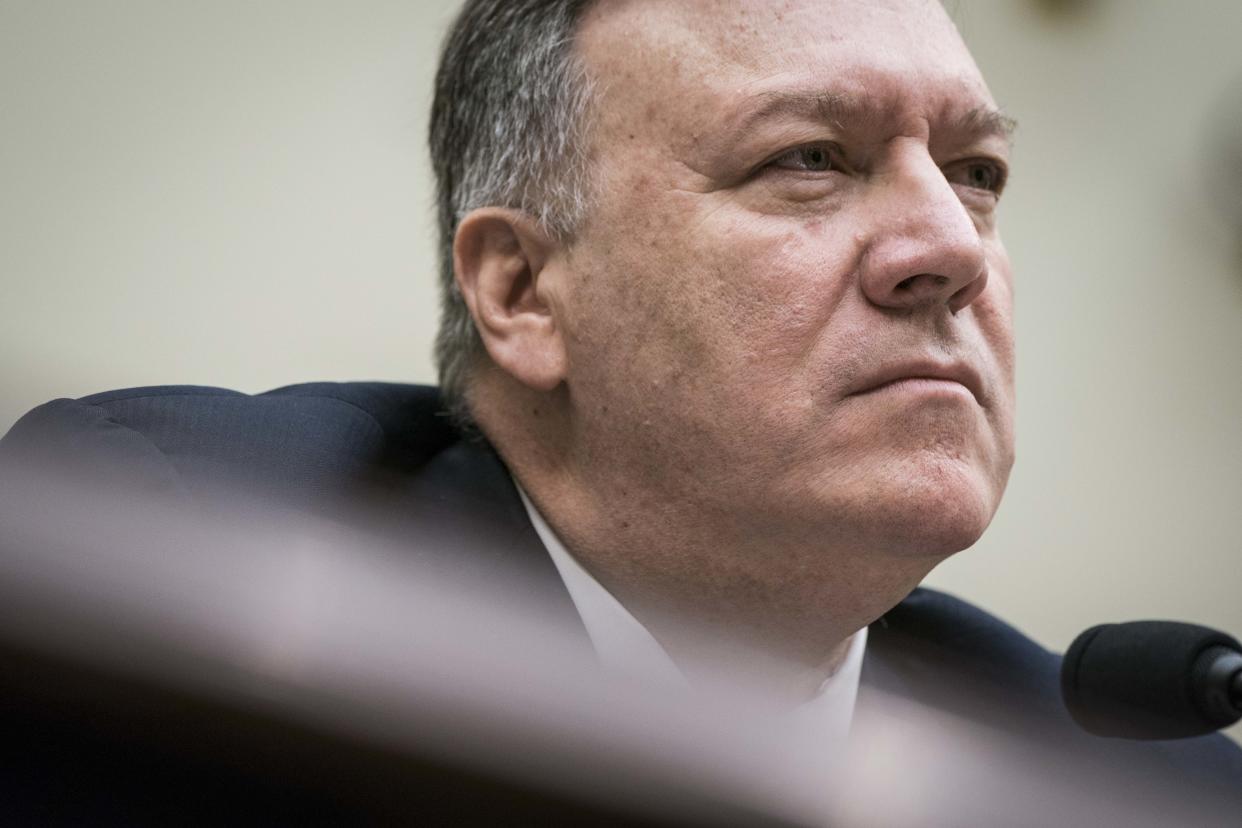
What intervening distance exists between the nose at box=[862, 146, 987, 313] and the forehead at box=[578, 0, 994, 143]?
9 cm

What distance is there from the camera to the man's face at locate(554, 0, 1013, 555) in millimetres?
1273

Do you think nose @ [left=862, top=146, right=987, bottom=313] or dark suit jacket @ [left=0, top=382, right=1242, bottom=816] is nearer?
dark suit jacket @ [left=0, top=382, right=1242, bottom=816]

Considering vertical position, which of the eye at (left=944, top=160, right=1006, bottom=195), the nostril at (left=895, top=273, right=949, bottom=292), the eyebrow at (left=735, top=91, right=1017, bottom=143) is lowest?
the nostril at (left=895, top=273, right=949, bottom=292)

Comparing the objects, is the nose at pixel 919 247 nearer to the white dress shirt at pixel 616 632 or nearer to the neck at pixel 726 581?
the neck at pixel 726 581

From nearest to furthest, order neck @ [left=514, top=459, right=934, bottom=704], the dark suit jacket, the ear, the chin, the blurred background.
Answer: the dark suit jacket
the chin
neck @ [left=514, top=459, right=934, bottom=704]
the ear
the blurred background

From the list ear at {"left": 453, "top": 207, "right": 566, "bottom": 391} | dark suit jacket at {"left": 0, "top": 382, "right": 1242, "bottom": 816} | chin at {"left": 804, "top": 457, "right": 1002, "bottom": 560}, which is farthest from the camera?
ear at {"left": 453, "top": 207, "right": 566, "bottom": 391}

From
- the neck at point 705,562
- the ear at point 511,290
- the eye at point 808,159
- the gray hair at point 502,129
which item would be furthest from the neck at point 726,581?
the eye at point 808,159

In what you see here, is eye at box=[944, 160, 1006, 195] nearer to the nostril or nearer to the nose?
the nose

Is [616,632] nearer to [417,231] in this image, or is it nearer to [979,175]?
[979,175]

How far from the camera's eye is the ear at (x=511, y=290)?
1.48 meters

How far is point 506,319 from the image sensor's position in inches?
59.8

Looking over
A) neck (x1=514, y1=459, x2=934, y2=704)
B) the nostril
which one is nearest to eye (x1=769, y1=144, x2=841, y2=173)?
the nostril

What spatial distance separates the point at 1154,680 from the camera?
3.65 feet

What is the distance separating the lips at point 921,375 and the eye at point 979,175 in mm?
299
